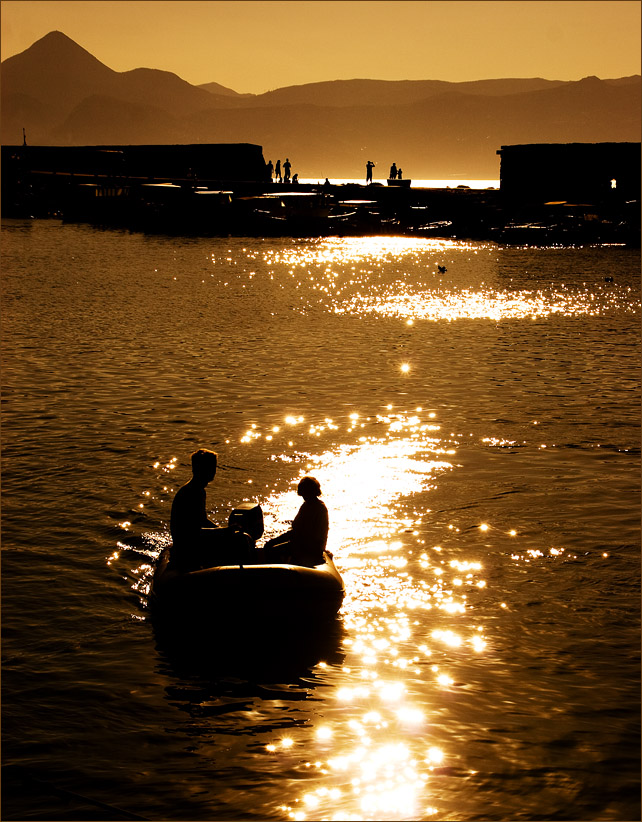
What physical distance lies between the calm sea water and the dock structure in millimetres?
70436

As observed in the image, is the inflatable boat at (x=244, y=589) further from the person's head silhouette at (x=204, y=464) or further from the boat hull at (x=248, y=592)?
the person's head silhouette at (x=204, y=464)

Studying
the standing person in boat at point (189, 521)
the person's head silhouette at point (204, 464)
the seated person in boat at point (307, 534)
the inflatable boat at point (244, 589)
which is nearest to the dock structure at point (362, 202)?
the seated person in boat at point (307, 534)

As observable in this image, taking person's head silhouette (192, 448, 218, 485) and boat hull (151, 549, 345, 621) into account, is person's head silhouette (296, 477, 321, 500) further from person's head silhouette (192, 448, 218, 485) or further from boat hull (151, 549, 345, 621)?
person's head silhouette (192, 448, 218, 485)

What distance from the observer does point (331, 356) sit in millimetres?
33719

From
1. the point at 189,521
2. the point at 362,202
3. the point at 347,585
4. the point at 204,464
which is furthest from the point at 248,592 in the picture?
the point at 362,202

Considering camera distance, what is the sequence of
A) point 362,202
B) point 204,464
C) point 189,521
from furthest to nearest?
1. point 362,202
2. point 189,521
3. point 204,464

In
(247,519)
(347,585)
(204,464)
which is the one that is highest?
(204,464)

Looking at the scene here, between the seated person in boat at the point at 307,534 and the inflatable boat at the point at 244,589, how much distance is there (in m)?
0.25

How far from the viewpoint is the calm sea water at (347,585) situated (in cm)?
914

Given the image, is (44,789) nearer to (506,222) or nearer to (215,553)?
(215,553)

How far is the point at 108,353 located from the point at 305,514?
21.7 meters

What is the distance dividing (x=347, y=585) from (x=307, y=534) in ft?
5.48

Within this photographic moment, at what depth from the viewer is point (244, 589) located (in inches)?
444

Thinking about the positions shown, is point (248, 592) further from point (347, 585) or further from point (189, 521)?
point (347, 585)
